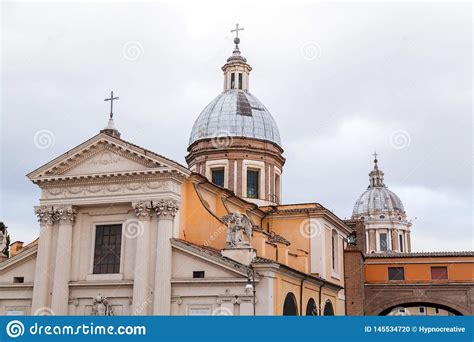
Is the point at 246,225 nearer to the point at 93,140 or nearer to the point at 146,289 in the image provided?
the point at 146,289

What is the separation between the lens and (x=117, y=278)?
2583 cm

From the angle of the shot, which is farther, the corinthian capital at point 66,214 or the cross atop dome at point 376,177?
the cross atop dome at point 376,177

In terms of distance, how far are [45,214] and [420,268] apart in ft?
76.5

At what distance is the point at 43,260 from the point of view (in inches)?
1054

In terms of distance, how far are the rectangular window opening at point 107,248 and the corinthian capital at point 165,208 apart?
214 cm

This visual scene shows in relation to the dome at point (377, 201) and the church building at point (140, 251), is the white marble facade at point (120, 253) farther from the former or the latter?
the dome at point (377, 201)

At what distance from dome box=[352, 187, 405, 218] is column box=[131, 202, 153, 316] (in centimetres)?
5881

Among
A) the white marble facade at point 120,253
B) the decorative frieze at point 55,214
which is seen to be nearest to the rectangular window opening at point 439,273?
the white marble facade at point 120,253

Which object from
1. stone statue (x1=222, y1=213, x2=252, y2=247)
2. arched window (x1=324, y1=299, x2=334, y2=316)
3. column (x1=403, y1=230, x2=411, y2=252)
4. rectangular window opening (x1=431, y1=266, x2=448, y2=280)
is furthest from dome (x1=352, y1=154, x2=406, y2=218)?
stone statue (x1=222, y1=213, x2=252, y2=247)

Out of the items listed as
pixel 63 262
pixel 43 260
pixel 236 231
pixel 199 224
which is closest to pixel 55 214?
pixel 43 260

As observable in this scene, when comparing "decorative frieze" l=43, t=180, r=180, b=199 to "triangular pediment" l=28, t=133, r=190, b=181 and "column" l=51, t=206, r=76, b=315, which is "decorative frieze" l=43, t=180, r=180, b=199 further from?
"column" l=51, t=206, r=76, b=315

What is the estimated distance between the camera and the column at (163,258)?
80.5 feet

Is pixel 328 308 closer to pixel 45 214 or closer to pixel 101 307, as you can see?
pixel 101 307

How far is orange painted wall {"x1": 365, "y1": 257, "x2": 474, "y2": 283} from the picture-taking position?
38.8 m
